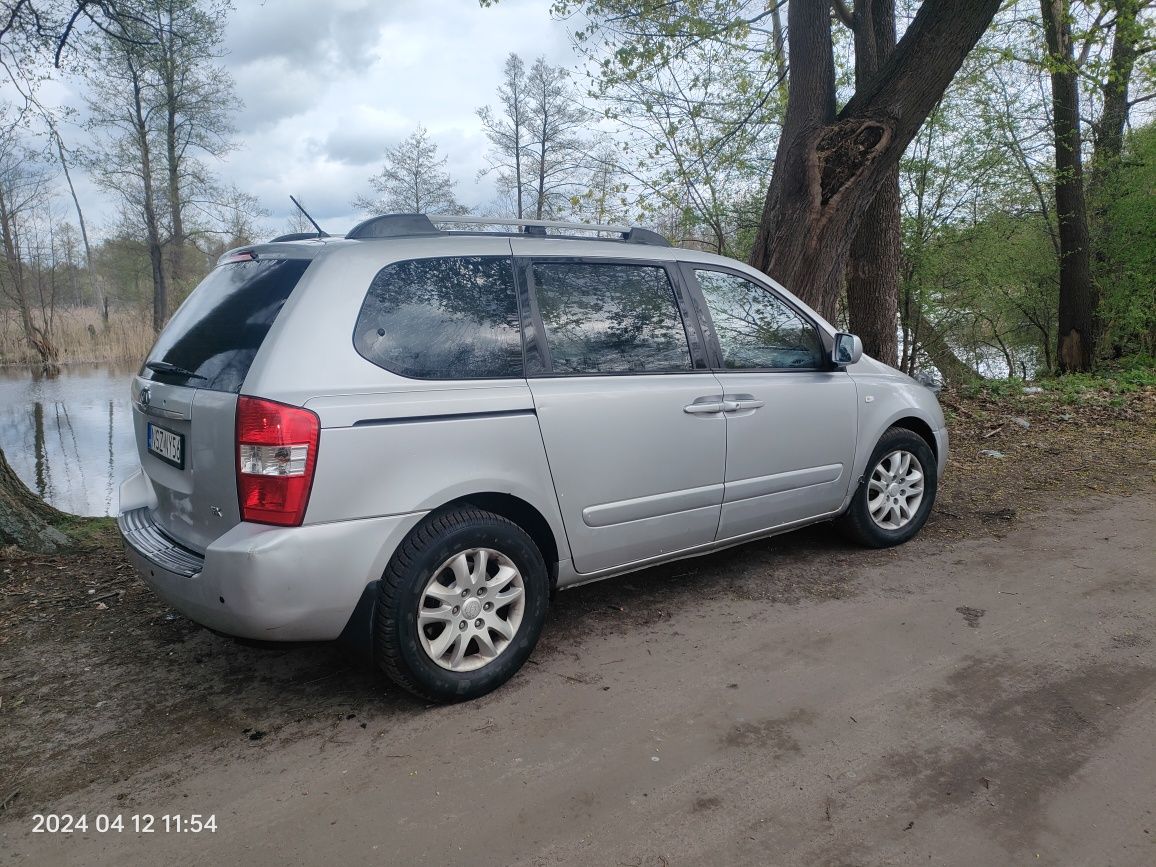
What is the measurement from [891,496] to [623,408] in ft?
7.33

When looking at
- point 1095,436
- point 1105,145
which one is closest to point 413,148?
point 1105,145

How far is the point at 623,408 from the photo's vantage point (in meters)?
3.46

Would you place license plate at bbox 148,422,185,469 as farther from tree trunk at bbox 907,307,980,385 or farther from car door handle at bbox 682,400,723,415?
tree trunk at bbox 907,307,980,385

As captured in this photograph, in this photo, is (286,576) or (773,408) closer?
(286,576)

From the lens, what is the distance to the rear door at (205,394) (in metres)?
2.76

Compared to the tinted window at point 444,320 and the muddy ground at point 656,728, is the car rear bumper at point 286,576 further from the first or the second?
the tinted window at point 444,320

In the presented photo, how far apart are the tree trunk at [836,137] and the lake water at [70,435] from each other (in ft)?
19.7

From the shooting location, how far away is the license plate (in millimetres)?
2961

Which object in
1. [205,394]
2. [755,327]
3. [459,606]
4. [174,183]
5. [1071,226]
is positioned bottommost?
[459,606]

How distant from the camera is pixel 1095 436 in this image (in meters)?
8.15

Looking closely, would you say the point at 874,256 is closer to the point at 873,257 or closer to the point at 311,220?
the point at 873,257

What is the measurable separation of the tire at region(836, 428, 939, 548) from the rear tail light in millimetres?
3206

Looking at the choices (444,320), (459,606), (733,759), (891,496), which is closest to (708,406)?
(444,320)

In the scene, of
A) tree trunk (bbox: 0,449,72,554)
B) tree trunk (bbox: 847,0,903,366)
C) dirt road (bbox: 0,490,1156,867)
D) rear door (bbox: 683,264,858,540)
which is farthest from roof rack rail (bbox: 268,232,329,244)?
tree trunk (bbox: 847,0,903,366)
